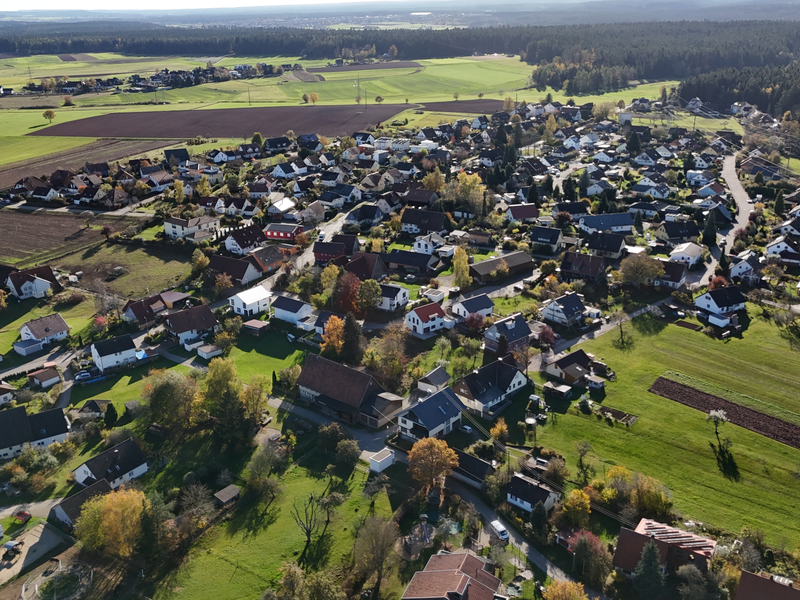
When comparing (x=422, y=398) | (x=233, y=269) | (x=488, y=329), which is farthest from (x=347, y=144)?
(x=422, y=398)

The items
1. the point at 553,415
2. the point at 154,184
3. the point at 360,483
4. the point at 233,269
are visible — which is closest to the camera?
the point at 360,483

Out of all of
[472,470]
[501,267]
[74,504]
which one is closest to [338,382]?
[472,470]

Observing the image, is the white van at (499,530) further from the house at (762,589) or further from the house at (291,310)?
the house at (291,310)

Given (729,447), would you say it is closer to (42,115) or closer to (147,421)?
(147,421)

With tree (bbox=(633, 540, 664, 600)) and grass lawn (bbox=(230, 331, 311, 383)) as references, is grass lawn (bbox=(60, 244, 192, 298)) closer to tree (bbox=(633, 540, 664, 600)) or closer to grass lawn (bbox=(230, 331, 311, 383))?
grass lawn (bbox=(230, 331, 311, 383))

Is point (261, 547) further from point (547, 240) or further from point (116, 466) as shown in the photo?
point (547, 240)

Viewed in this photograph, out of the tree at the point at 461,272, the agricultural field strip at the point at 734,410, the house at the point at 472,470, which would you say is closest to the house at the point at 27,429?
the house at the point at 472,470
